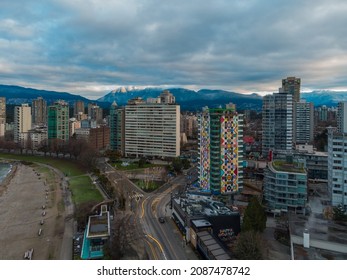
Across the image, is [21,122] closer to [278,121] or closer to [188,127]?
[188,127]

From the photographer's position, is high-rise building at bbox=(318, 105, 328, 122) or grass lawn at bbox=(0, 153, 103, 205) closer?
grass lawn at bbox=(0, 153, 103, 205)

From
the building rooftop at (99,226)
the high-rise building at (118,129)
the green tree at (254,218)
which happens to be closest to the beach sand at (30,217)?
the building rooftop at (99,226)

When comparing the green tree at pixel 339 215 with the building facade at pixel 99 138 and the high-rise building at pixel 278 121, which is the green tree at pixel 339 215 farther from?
the building facade at pixel 99 138

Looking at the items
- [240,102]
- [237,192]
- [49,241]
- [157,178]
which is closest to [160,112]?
[157,178]

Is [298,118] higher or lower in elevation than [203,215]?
higher

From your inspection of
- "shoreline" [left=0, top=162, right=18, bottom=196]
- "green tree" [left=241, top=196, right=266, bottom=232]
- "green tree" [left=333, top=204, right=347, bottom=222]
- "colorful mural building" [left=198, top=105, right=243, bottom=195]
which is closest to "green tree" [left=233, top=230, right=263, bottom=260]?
"green tree" [left=241, top=196, right=266, bottom=232]

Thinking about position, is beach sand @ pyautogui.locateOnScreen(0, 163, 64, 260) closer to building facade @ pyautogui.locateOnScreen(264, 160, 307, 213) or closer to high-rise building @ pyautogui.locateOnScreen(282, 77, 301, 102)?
building facade @ pyautogui.locateOnScreen(264, 160, 307, 213)

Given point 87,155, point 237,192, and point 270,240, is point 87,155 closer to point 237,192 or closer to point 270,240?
point 237,192
